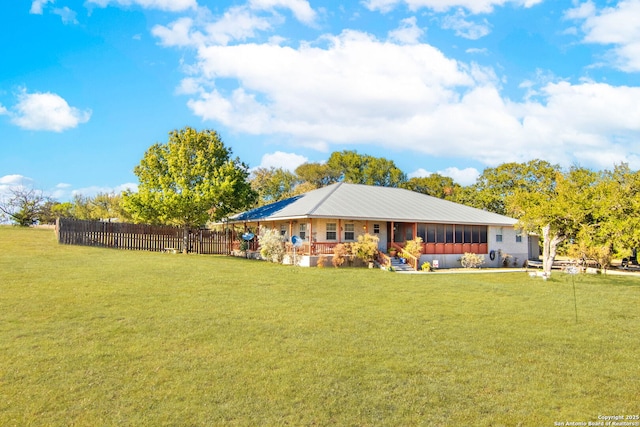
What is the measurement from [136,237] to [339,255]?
13.6m

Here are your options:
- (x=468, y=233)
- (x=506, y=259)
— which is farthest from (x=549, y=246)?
(x=506, y=259)

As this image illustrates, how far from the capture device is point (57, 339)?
8.02 metres

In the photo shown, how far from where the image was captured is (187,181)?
2916 cm

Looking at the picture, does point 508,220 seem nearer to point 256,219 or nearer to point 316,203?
point 316,203

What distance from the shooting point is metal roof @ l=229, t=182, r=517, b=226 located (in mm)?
25625

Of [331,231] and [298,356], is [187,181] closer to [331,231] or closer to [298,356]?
[331,231]

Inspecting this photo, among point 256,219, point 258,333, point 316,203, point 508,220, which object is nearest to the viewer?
point 258,333

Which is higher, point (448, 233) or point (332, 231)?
point (332, 231)

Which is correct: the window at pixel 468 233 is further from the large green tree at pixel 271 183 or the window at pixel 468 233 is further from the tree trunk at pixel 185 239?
the large green tree at pixel 271 183

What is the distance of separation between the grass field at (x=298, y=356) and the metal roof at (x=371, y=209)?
1164 centimetres

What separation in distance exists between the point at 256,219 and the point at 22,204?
28.5 meters

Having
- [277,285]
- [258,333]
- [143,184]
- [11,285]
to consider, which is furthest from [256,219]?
[258,333]

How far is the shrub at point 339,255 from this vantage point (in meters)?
23.2

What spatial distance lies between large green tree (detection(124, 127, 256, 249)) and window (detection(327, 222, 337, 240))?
23.1 feet
